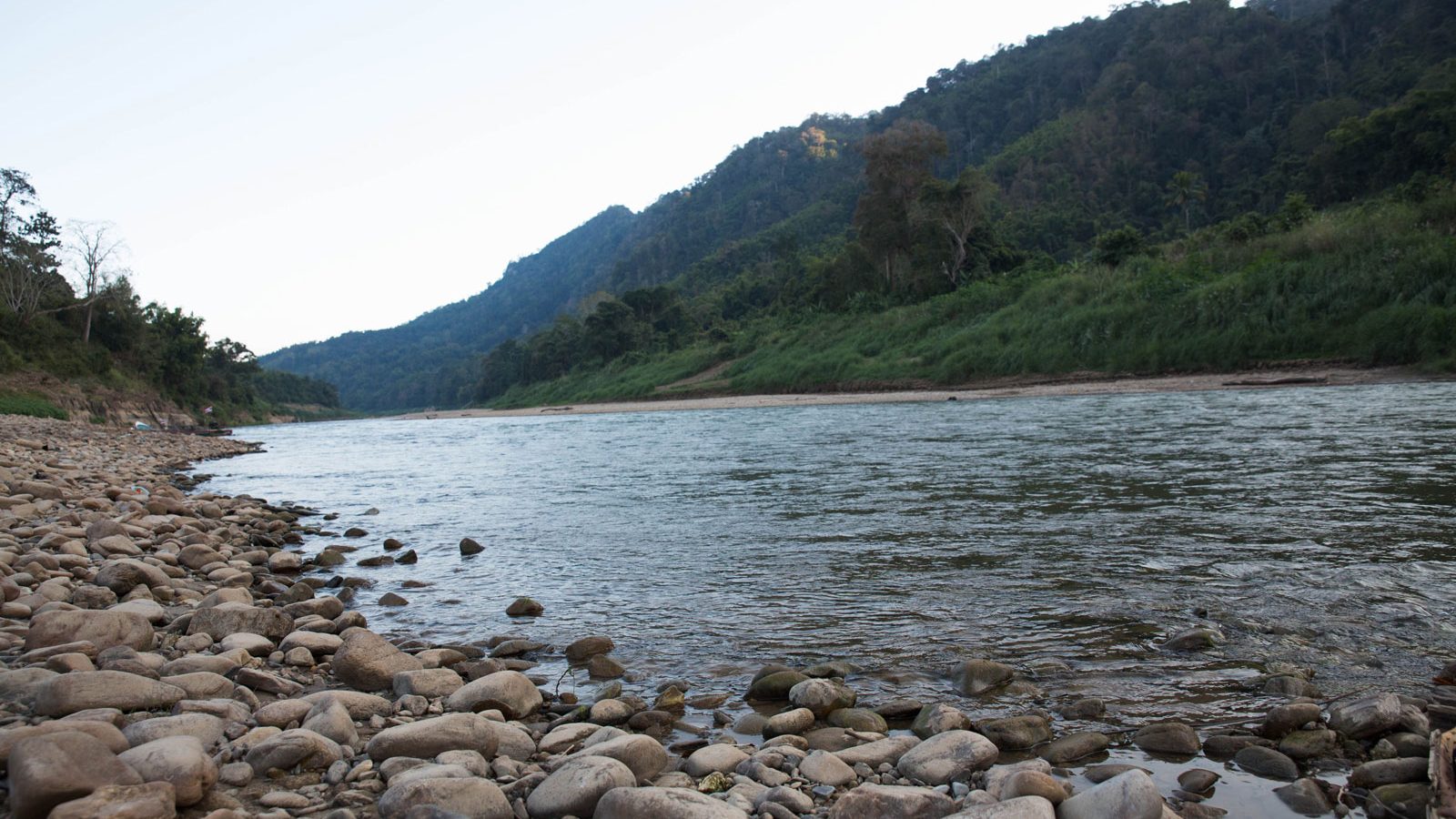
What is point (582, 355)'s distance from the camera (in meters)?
84.6

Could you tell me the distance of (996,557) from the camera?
652 cm

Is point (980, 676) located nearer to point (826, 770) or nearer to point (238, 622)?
point (826, 770)

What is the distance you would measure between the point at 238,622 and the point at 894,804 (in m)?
4.10

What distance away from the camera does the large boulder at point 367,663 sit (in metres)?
4.32

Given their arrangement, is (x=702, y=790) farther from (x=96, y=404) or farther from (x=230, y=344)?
(x=230, y=344)

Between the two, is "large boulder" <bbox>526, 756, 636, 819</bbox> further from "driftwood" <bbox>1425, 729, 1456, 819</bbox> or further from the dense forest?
the dense forest

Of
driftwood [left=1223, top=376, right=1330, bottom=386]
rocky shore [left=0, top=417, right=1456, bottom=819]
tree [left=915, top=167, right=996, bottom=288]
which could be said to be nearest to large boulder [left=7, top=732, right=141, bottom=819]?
rocky shore [left=0, top=417, right=1456, bottom=819]

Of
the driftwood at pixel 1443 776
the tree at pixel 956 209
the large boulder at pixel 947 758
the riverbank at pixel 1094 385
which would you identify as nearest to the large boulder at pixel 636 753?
the large boulder at pixel 947 758

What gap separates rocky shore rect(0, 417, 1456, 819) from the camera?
8.92 feet

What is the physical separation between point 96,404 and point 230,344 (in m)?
53.8

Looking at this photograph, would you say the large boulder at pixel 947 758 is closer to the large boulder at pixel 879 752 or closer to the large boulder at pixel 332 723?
the large boulder at pixel 879 752

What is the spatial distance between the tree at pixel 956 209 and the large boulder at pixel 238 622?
2002 inches

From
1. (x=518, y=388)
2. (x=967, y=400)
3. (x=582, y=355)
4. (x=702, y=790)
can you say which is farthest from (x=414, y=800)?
(x=518, y=388)

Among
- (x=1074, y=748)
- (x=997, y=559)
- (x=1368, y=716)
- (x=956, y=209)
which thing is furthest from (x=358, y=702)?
(x=956, y=209)
